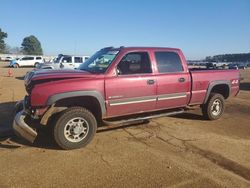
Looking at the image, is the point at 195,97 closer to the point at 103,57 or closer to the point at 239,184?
the point at 103,57

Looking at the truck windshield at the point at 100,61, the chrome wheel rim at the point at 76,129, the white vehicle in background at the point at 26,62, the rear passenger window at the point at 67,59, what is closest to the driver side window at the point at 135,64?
the truck windshield at the point at 100,61

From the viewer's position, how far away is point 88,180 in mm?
4105

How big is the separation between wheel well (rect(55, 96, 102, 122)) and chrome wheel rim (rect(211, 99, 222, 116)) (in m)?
3.42

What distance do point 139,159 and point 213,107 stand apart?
3.65 metres

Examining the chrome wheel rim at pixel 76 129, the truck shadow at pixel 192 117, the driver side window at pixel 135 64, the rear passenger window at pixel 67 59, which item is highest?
the rear passenger window at pixel 67 59

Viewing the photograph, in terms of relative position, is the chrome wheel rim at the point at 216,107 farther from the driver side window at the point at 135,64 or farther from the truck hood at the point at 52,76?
the truck hood at the point at 52,76

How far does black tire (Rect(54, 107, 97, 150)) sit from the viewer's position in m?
5.21

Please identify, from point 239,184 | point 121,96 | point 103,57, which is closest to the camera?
point 239,184

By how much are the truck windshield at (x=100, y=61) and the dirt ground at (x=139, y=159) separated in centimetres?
142

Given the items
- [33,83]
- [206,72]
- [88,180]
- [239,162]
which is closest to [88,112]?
[33,83]

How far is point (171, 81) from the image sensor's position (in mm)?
6531

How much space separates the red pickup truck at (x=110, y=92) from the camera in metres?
5.19

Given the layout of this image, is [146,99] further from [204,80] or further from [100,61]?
[204,80]

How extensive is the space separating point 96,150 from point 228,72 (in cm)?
440
